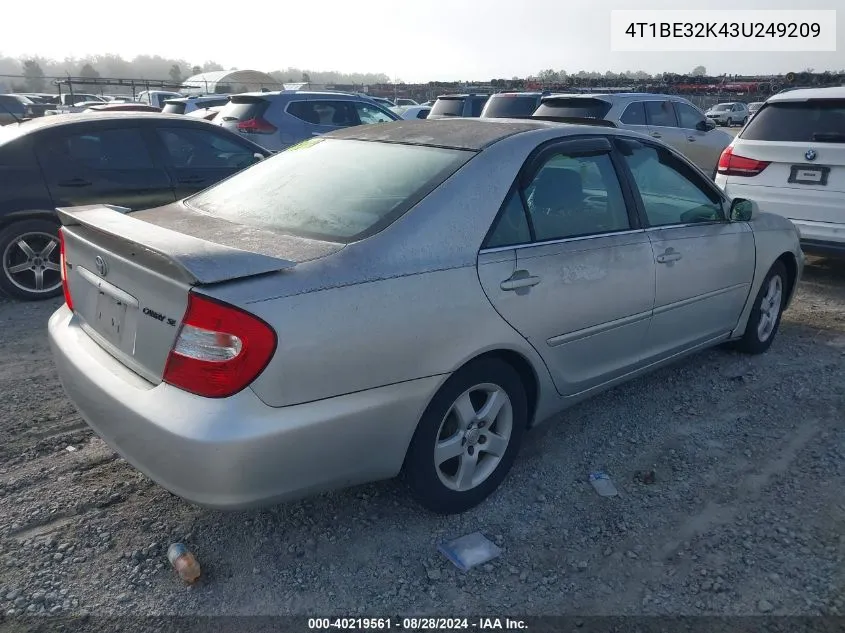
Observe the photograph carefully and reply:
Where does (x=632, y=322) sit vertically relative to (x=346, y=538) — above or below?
above

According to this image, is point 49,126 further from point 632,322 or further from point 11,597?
point 632,322

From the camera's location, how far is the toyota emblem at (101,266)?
275 cm

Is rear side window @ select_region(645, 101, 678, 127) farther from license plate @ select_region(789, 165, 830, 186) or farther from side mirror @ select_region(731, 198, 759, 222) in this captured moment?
side mirror @ select_region(731, 198, 759, 222)

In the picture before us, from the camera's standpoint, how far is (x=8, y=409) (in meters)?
3.87

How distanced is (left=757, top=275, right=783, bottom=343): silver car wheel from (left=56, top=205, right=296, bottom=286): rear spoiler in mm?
3720

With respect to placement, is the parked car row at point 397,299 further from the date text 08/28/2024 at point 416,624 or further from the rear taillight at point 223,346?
the date text 08/28/2024 at point 416,624

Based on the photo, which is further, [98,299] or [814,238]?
[814,238]

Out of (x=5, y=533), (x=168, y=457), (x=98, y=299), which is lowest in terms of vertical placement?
(x=5, y=533)

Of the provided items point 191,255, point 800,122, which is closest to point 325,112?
point 800,122

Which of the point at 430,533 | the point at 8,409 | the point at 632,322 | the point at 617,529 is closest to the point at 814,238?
the point at 632,322

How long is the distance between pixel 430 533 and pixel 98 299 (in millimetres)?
1690

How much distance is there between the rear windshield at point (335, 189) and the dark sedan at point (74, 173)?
Result: 9.72 feet

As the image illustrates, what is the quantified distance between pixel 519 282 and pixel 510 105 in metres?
9.66

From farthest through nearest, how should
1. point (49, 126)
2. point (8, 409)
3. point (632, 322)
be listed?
point (49, 126) → point (8, 409) → point (632, 322)
